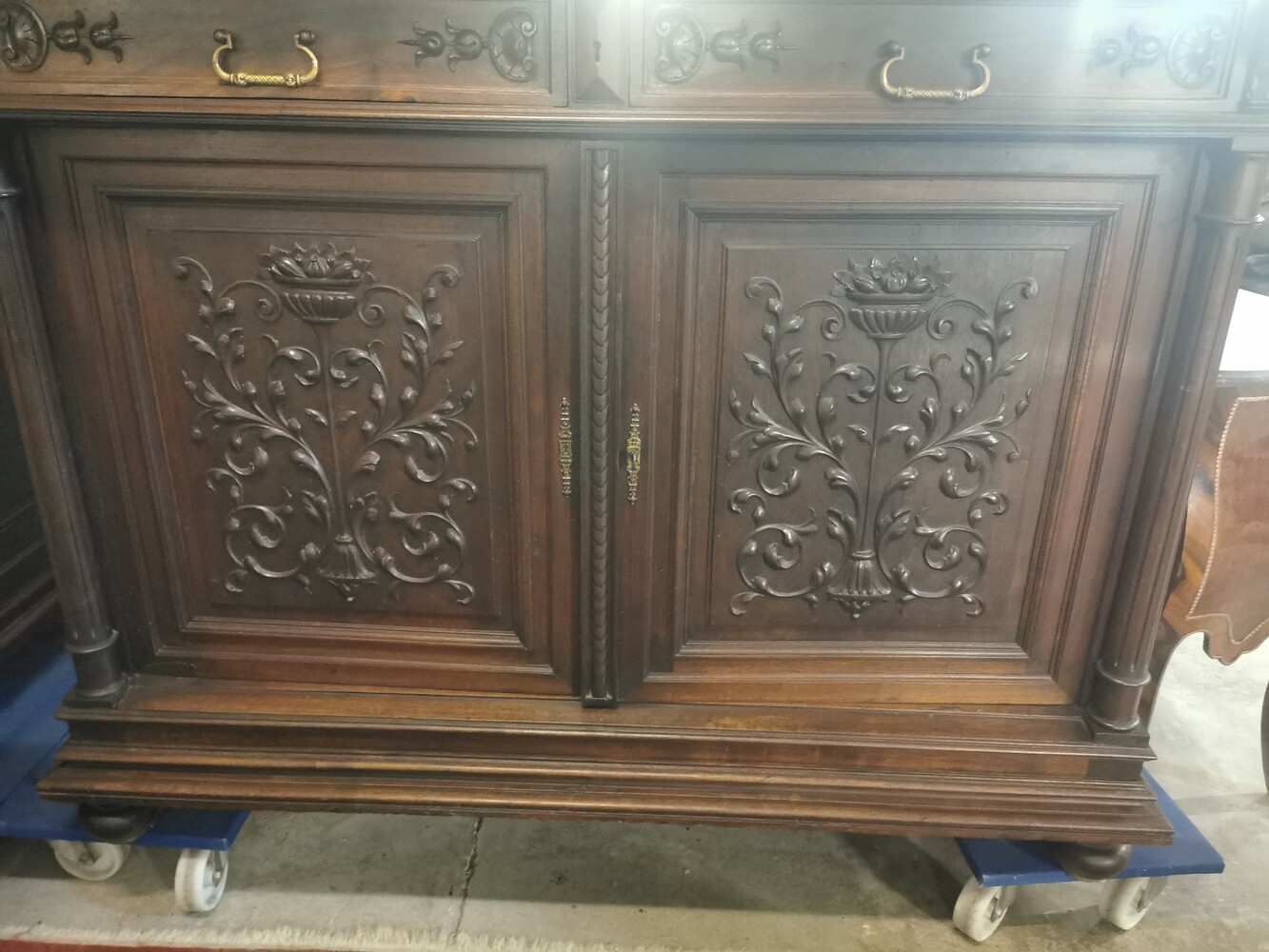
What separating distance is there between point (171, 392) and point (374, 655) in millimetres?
384

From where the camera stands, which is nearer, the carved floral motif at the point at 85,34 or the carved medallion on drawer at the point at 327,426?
the carved floral motif at the point at 85,34

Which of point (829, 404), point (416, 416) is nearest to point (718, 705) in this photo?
point (829, 404)

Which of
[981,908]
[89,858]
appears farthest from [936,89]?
[89,858]

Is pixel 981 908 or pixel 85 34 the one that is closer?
pixel 85 34

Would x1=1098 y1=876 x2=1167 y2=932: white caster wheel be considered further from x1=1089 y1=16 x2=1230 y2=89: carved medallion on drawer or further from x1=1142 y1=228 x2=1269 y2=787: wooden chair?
x1=1089 y1=16 x2=1230 y2=89: carved medallion on drawer

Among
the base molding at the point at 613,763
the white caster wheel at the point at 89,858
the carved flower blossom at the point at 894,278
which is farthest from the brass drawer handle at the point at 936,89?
the white caster wheel at the point at 89,858

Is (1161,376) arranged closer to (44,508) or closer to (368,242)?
(368,242)

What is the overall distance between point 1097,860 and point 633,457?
0.74 meters

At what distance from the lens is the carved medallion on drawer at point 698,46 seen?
852mm

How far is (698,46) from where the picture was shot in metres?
0.86

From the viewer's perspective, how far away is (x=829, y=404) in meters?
1.00

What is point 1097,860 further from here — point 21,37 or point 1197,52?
point 21,37

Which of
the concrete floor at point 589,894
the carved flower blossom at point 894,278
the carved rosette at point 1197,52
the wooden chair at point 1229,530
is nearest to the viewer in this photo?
the carved rosette at point 1197,52

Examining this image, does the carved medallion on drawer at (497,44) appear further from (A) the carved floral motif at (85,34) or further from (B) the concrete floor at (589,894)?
(B) the concrete floor at (589,894)
